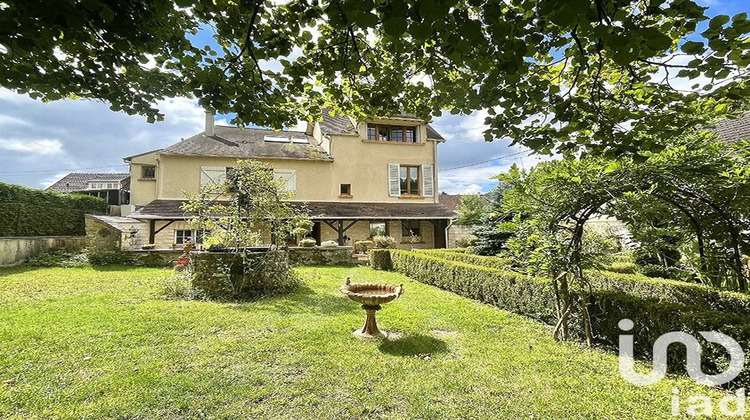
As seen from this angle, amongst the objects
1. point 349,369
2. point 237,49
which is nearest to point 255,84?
point 237,49

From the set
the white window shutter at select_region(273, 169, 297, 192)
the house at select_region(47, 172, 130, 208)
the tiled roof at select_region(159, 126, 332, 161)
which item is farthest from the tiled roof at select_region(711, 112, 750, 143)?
the house at select_region(47, 172, 130, 208)

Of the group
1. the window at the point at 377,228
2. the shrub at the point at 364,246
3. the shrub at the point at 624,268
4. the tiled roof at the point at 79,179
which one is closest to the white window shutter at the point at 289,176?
the shrub at the point at 364,246

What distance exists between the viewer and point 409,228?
1919 centimetres

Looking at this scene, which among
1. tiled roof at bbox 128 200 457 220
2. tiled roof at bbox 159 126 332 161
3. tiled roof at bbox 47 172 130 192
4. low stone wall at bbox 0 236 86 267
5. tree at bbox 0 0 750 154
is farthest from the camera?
tiled roof at bbox 47 172 130 192

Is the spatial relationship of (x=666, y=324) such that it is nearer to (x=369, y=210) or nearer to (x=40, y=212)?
(x=369, y=210)

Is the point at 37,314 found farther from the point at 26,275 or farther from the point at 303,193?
the point at 303,193

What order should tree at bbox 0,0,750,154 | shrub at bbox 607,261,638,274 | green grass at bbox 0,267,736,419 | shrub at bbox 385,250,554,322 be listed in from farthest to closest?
shrub at bbox 607,261,638,274
shrub at bbox 385,250,554,322
green grass at bbox 0,267,736,419
tree at bbox 0,0,750,154

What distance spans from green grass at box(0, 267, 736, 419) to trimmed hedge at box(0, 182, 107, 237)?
8.40 metres

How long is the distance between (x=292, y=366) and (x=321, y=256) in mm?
10141

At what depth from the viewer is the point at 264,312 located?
255 inches

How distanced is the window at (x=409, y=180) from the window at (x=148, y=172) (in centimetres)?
1336

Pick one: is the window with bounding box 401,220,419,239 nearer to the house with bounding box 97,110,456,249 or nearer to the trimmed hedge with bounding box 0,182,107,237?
the house with bounding box 97,110,456,249

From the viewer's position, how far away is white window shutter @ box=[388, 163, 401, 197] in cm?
1867

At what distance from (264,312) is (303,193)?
37.9 ft
